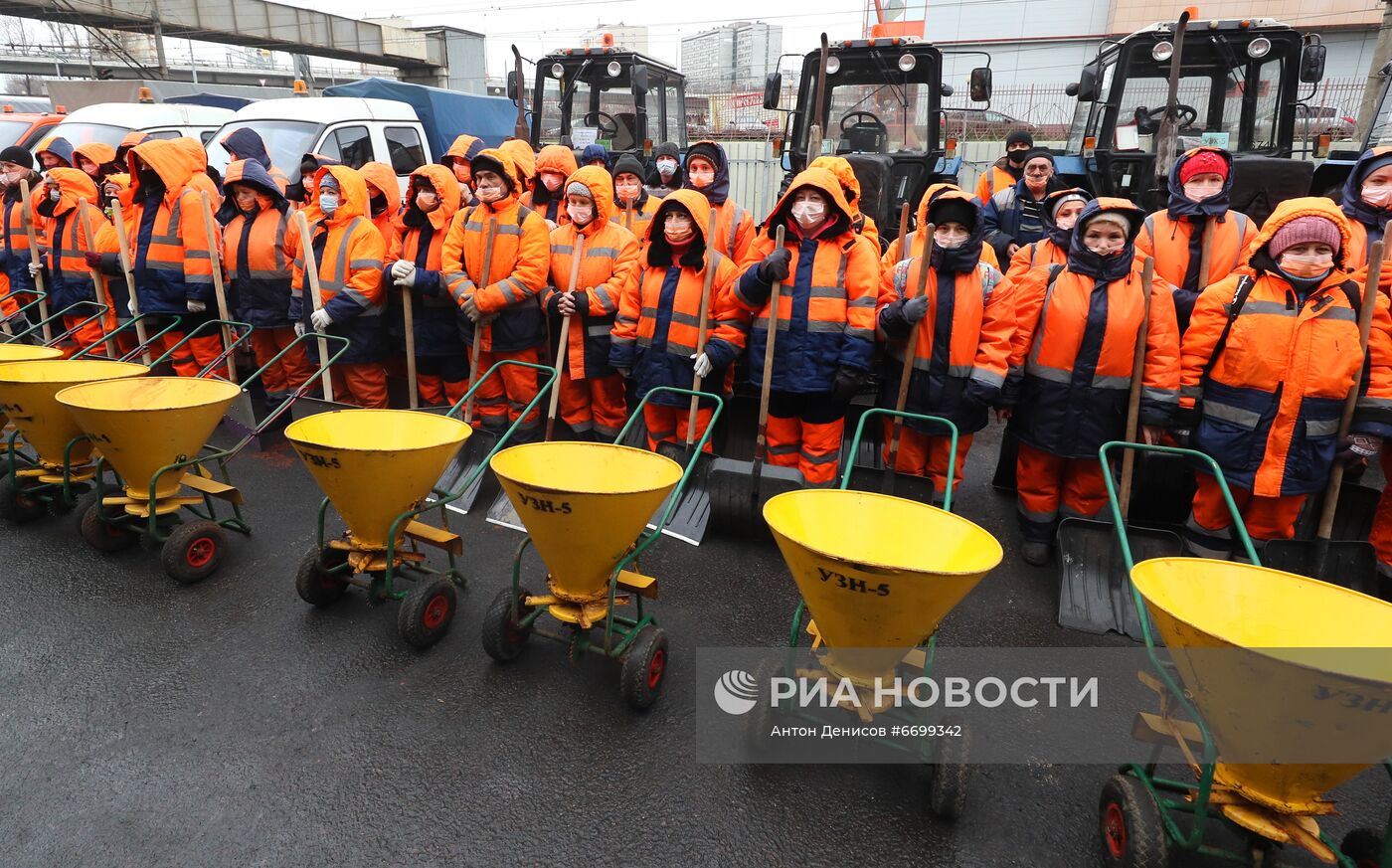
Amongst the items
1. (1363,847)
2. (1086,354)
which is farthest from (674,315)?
(1363,847)

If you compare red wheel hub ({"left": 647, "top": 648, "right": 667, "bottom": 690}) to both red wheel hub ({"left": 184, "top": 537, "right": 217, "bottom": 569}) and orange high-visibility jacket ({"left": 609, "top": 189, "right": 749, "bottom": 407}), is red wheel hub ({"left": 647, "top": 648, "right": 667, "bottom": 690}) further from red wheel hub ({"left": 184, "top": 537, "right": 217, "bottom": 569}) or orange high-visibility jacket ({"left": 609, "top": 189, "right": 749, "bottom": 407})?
red wheel hub ({"left": 184, "top": 537, "right": 217, "bottom": 569})

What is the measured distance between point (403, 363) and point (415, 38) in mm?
Result: 30782

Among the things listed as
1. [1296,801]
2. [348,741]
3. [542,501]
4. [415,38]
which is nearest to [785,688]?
[542,501]

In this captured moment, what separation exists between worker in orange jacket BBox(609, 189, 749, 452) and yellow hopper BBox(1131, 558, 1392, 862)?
289 centimetres

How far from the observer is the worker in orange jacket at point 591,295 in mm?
5262

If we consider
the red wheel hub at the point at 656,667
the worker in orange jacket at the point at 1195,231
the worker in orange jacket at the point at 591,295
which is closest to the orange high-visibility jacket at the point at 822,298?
the worker in orange jacket at the point at 591,295

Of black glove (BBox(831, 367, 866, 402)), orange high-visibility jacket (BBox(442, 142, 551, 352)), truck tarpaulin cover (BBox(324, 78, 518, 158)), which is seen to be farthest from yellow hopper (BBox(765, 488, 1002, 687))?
truck tarpaulin cover (BBox(324, 78, 518, 158))

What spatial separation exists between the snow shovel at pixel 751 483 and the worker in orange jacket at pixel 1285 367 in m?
2.18

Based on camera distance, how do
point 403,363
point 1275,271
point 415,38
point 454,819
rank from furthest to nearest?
point 415,38
point 403,363
point 1275,271
point 454,819

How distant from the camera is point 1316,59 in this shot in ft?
21.0

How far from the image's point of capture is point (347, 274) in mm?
5680

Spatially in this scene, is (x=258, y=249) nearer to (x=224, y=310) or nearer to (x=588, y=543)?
(x=224, y=310)

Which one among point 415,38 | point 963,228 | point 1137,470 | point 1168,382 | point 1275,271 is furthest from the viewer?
point 415,38

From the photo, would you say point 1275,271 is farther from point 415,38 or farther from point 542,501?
point 415,38
